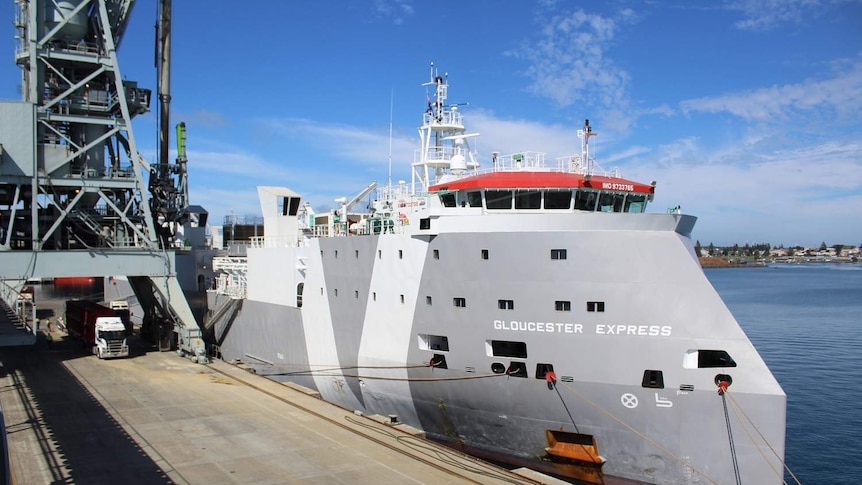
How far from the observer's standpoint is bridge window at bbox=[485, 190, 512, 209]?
16.2 meters

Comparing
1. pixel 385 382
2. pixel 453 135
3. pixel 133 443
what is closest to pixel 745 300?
pixel 453 135

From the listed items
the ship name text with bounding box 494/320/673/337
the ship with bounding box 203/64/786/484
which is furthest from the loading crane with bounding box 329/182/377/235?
the ship name text with bounding box 494/320/673/337

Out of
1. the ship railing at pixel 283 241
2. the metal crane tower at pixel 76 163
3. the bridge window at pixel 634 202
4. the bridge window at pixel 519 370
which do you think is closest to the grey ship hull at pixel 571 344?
the bridge window at pixel 519 370

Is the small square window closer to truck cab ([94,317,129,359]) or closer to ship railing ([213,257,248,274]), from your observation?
truck cab ([94,317,129,359])

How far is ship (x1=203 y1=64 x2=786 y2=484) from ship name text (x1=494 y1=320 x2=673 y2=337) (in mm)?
27

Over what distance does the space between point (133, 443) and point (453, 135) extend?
1441 centimetres

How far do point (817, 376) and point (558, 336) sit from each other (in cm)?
2379

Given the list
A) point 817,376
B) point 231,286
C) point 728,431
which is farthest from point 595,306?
point 817,376

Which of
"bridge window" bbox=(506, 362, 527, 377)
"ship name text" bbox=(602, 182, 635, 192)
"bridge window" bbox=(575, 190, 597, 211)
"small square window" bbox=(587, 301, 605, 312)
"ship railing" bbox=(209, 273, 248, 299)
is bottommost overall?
"bridge window" bbox=(506, 362, 527, 377)

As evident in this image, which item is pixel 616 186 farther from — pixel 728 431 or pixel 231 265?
pixel 231 265

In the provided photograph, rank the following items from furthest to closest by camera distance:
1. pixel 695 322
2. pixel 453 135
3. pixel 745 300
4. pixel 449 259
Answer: pixel 745 300, pixel 453 135, pixel 449 259, pixel 695 322

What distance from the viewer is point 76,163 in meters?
24.6

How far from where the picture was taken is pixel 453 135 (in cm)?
2288

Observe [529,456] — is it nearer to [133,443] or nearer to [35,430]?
[133,443]
